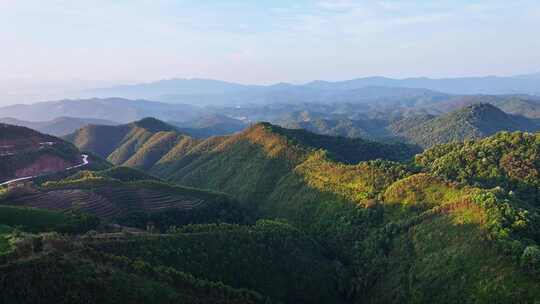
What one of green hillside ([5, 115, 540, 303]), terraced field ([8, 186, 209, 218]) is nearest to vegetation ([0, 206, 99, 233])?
green hillside ([5, 115, 540, 303])

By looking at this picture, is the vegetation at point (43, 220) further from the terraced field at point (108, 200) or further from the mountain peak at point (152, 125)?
the mountain peak at point (152, 125)

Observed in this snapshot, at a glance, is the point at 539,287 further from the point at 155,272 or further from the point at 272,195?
the point at 272,195

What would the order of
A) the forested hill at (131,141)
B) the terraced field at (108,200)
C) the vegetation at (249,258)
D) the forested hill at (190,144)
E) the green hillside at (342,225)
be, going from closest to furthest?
the green hillside at (342,225) → the vegetation at (249,258) → the terraced field at (108,200) → the forested hill at (190,144) → the forested hill at (131,141)

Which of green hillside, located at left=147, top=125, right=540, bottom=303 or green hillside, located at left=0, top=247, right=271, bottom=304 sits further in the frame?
green hillside, located at left=147, top=125, right=540, bottom=303

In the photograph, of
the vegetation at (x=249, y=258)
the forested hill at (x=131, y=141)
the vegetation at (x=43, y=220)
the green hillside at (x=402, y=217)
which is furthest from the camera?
the forested hill at (x=131, y=141)

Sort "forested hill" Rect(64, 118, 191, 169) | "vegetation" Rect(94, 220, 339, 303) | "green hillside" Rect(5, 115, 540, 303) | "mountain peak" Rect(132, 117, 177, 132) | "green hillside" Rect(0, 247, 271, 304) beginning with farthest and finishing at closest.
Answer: "mountain peak" Rect(132, 117, 177, 132), "forested hill" Rect(64, 118, 191, 169), "vegetation" Rect(94, 220, 339, 303), "green hillside" Rect(5, 115, 540, 303), "green hillside" Rect(0, 247, 271, 304)

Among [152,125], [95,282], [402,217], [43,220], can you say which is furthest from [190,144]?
[95,282]

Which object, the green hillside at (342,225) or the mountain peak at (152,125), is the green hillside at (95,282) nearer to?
the green hillside at (342,225)

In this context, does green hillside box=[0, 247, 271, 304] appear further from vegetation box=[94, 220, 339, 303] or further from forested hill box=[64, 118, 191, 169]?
forested hill box=[64, 118, 191, 169]

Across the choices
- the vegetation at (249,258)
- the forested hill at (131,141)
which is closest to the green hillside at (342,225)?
the vegetation at (249,258)

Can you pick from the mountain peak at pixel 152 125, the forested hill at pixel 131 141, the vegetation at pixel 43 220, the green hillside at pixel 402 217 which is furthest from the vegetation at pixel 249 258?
the mountain peak at pixel 152 125

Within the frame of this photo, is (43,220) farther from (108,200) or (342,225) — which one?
(342,225)

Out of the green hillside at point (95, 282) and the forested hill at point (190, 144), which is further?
the forested hill at point (190, 144)

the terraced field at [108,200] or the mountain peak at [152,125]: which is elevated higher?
the mountain peak at [152,125]
